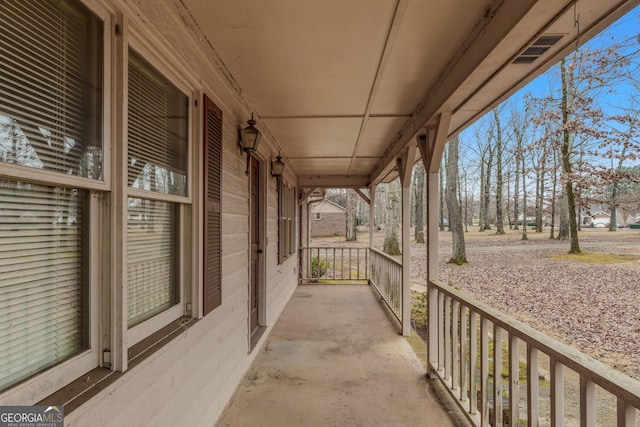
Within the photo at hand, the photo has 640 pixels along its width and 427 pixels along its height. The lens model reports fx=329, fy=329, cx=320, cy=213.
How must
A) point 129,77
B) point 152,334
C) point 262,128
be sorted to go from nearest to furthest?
point 129,77 < point 152,334 < point 262,128

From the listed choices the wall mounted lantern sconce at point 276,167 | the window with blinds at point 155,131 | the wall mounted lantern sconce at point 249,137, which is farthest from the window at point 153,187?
the wall mounted lantern sconce at point 276,167

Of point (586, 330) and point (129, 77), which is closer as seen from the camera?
point (129, 77)

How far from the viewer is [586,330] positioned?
4.72 m

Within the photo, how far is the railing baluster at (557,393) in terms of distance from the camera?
141cm

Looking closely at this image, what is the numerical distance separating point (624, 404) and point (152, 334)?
1869 millimetres

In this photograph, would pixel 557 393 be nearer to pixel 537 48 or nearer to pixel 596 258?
pixel 537 48

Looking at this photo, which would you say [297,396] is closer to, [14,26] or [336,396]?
[336,396]

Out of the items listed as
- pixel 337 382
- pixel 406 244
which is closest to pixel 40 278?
pixel 337 382

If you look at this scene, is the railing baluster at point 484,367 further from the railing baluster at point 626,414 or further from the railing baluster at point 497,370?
the railing baluster at point 626,414

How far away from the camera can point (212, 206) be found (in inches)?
84.7

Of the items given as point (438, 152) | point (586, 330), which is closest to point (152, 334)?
point (438, 152)

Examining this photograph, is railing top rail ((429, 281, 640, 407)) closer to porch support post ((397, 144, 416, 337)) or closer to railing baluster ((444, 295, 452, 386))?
railing baluster ((444, 295, 452, 386))

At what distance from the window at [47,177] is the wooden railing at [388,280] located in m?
4.02

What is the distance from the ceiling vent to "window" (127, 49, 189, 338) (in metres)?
1.87
